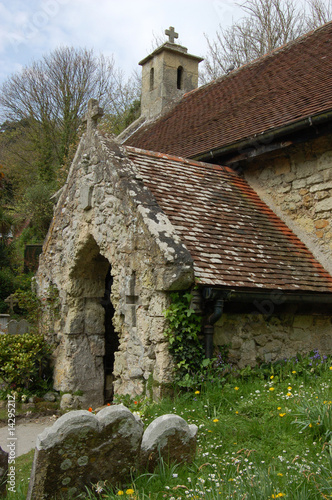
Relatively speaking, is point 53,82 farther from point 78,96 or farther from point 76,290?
point 76,290

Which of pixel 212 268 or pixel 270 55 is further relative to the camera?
pixel 270 55

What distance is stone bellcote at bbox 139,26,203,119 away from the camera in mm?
13227

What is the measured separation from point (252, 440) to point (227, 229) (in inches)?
117

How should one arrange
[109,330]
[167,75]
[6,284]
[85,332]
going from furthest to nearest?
[6,284] < [167,75] < [109,330] < [85,332]

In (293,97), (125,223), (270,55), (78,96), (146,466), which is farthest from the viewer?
(78,96)

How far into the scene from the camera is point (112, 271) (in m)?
5.62

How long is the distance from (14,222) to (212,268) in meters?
17.2

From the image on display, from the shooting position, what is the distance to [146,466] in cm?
288

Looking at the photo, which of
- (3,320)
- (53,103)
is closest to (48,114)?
(53,103)

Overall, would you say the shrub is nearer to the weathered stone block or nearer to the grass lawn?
the grass lawn

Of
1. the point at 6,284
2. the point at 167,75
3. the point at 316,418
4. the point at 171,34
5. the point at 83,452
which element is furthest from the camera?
the point at 6,284

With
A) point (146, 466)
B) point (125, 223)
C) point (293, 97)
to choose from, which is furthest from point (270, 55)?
point (146, 466)

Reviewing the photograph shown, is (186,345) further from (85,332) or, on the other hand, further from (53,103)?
(53,103)

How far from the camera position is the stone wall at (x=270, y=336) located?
17.0 feet
